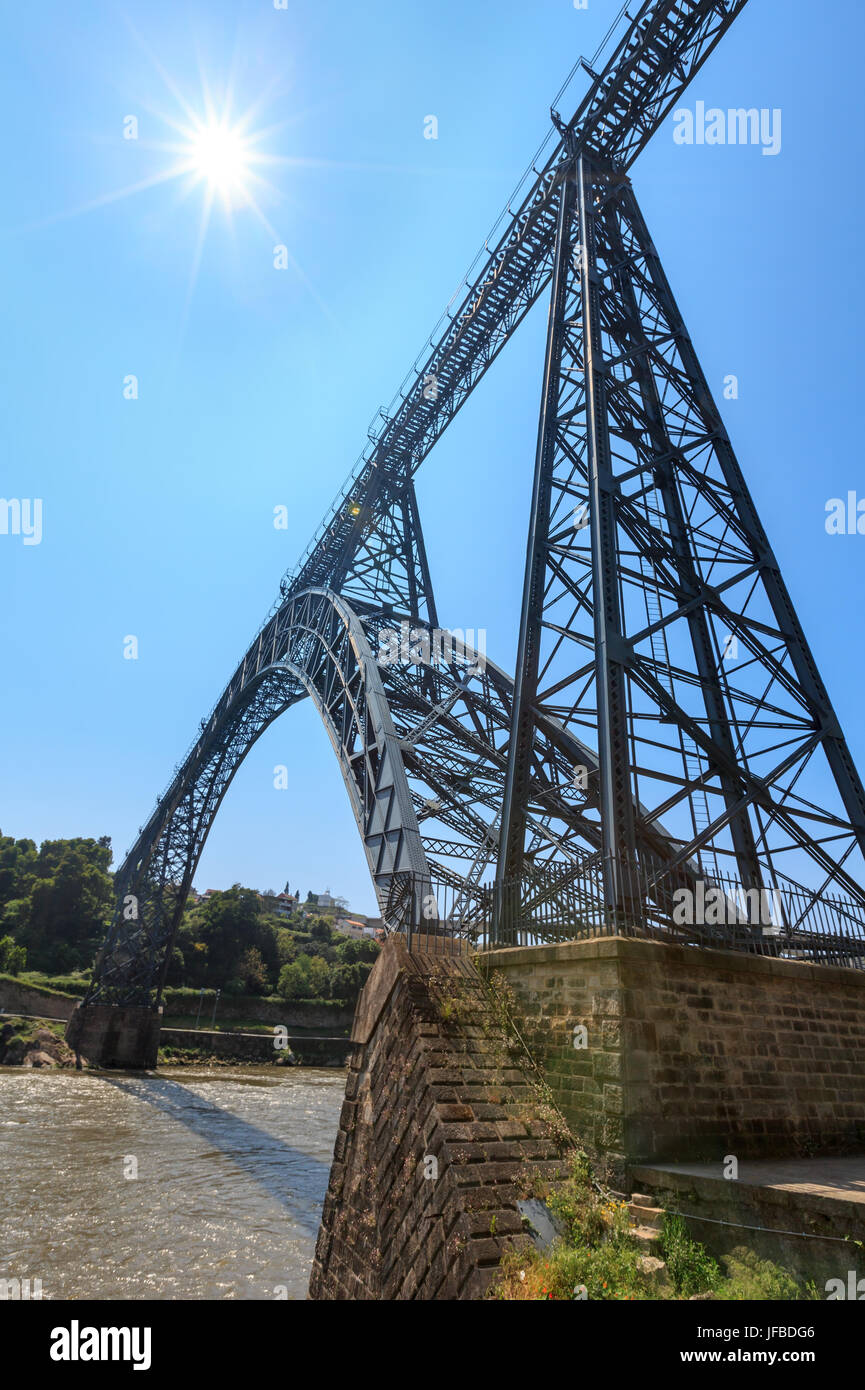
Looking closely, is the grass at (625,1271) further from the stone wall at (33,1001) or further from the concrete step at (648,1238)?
the stone wall at (33,1001)

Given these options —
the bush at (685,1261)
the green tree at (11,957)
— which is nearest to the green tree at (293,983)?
the green tree at (11,957)

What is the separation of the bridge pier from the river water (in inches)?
416

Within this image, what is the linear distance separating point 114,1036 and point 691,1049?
136 feet

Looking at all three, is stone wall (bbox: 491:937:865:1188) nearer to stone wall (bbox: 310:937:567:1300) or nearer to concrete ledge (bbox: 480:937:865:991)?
concrete ledge (bbox: 480:937:865:991)

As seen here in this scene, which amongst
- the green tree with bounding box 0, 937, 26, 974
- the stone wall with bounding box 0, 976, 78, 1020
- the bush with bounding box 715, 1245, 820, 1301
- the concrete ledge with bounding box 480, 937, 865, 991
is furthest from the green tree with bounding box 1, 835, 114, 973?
the bush with bounding box 715, 1245, 820, 1301

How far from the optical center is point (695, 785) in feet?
30.4

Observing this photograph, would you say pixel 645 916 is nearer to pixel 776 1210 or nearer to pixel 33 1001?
pixel 776 1210

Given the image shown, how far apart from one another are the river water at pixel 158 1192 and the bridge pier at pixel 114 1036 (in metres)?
10.6

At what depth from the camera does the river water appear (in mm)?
10125

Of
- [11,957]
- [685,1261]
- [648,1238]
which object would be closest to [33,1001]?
[11,957]

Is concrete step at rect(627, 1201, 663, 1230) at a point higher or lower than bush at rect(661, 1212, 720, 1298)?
higher
